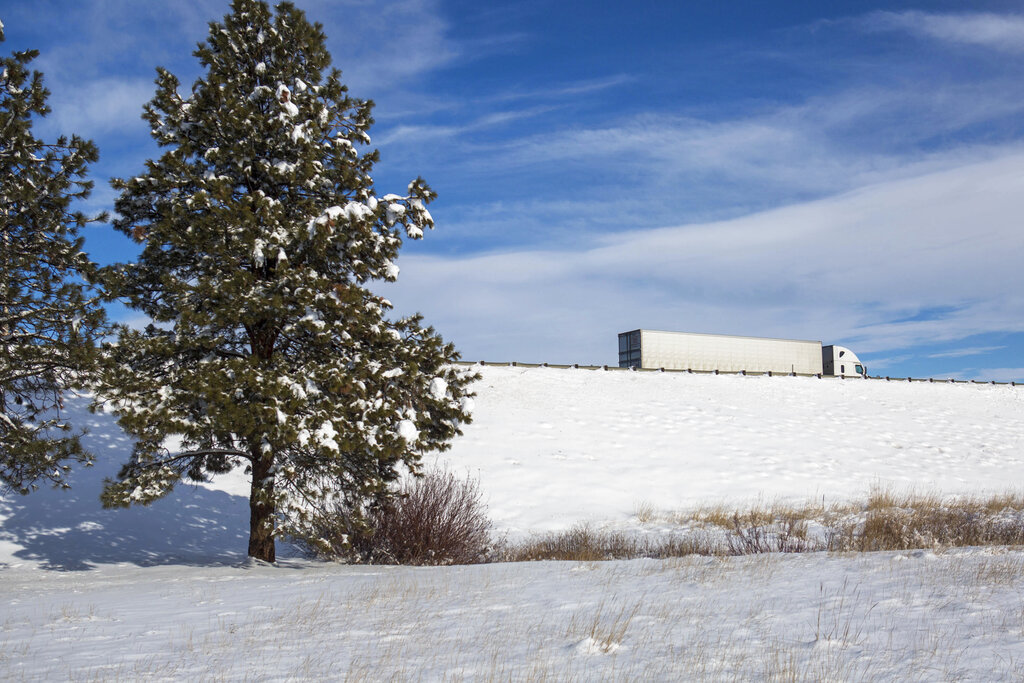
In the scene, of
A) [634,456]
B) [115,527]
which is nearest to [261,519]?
[115,527]

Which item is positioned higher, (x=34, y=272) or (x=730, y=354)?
(x=730, y=354)

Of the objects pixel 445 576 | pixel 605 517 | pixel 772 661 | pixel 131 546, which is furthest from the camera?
pixel 605 517

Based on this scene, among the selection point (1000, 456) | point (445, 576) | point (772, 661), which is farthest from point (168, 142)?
point (1000, 456)

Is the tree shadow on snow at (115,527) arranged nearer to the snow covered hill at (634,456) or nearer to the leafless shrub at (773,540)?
the snow covered hill at (634,456)

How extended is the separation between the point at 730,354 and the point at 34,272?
44366 millimetres

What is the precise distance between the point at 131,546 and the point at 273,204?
419 inches

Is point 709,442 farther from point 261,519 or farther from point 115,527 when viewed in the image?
point 115,527

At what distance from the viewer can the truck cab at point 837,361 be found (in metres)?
53.3

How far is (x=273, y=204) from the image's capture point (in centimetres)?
1112

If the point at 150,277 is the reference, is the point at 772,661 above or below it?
below

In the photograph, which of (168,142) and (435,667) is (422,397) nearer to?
(168,142)

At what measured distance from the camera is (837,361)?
2103 inches

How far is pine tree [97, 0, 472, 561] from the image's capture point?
10711 mm

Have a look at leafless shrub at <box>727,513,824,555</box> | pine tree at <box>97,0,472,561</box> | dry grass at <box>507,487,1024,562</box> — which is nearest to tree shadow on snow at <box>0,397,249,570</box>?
pine tree at <box>97,0,472,561</box>
